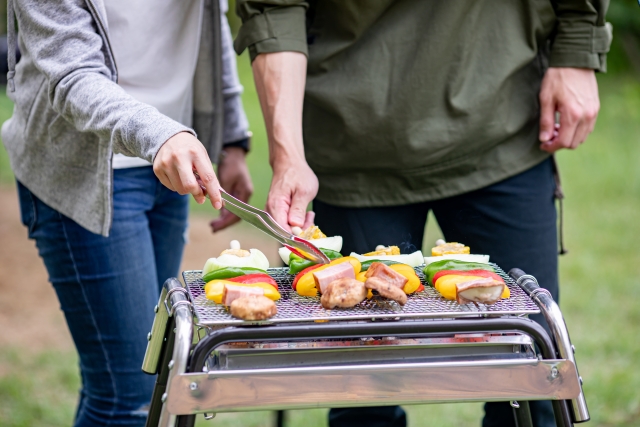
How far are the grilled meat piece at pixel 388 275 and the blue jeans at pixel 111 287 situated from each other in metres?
0.76

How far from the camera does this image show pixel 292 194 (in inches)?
72.3

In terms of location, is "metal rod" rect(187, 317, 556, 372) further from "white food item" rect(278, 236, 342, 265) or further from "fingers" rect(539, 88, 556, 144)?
"fingers" rect(539, 88, 556, 144)

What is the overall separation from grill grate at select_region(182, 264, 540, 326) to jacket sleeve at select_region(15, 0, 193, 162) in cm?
31

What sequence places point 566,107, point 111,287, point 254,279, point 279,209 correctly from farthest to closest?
1. point 566,107
2. point 111,287
3. point 279,209
4. point 254,279

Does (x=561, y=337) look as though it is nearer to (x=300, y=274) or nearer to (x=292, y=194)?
(x=300, y=274)

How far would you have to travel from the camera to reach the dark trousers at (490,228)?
6.70 feet

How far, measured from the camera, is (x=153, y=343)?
150cm

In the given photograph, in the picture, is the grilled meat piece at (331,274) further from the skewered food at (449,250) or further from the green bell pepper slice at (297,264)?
the skewered food at (449,250)

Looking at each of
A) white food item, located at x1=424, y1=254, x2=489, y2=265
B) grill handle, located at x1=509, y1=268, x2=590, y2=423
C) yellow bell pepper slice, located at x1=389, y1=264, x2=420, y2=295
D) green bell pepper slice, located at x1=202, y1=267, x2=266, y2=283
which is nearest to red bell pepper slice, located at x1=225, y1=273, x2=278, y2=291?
green bell pepper slice, located at x1=202, y1=267, x2=266, y2=283

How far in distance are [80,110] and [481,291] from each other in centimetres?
86

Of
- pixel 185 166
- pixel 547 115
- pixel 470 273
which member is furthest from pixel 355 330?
pixel 547 115

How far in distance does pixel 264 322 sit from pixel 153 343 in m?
0.36

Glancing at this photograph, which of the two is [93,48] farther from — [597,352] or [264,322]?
[597,352]

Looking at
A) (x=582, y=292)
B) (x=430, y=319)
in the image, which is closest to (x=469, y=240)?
(x=430, y=319)
